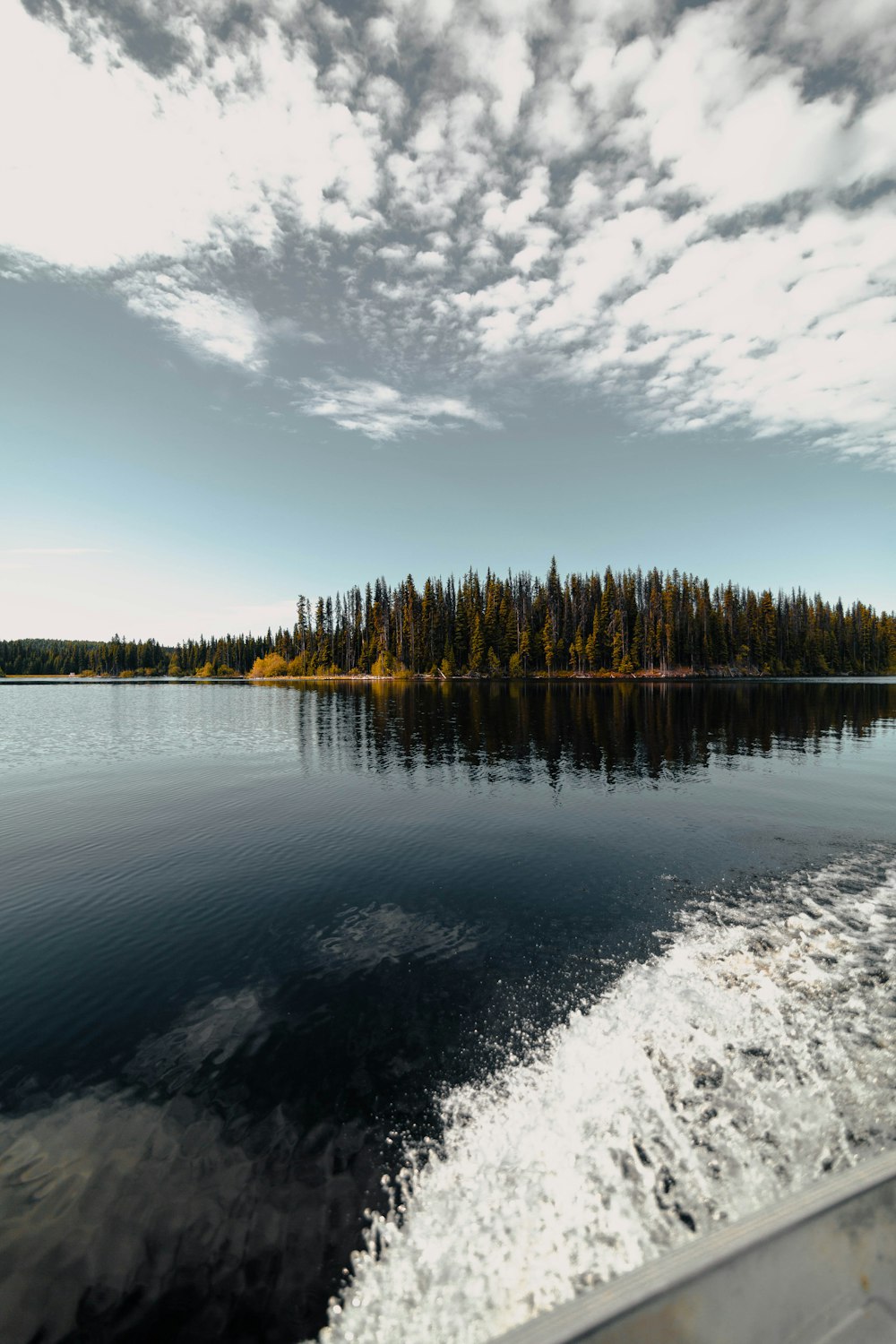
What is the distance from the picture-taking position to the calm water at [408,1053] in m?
5.70

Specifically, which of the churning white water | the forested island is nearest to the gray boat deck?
the churning white water

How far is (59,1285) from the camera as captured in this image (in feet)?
18.3

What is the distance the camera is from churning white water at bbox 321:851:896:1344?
5.43 metres

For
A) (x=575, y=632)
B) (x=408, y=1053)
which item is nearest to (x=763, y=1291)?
(x=408, y=1053)

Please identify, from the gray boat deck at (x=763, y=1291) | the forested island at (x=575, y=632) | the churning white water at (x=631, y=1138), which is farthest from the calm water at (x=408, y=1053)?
the forested island at (x=575, y=632)

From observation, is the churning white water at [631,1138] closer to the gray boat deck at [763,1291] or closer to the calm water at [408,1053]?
the calm water at [408,1053]

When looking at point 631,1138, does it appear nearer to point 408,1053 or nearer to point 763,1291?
point 408,1053

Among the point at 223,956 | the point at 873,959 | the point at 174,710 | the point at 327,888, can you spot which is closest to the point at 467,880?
the point at 327,888

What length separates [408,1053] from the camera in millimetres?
8938

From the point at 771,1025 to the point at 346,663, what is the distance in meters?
185

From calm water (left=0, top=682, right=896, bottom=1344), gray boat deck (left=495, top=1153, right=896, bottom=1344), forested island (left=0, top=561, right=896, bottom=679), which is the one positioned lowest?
calm water (left=0, top=682, right=896, bottom=1344)

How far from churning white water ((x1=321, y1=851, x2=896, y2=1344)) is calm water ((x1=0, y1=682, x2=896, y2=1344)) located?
0.04 meters

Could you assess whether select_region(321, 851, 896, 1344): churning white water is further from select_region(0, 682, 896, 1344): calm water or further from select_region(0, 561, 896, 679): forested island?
select_region(0, 561, 896, 679): forested island

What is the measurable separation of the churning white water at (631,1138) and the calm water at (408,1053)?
39 millimetres
